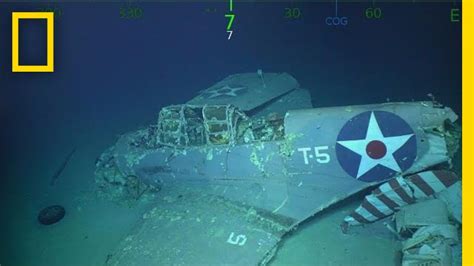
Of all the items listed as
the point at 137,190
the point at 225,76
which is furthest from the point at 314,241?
the point at 225,76

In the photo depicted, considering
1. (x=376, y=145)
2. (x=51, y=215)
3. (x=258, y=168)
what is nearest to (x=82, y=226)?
(x=51, y=215)

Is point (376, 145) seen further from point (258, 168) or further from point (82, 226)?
point (82, 226)

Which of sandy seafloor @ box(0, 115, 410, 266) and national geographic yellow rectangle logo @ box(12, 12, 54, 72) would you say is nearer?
sandy seafloor @ box(0, 115, 410, 266)

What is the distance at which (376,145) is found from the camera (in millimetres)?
3293

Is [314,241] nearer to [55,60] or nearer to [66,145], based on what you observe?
[55,60]

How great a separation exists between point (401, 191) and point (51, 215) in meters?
2.97

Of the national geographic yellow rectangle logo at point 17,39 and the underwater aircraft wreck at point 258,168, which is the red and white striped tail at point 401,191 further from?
the national geographic yellow rectangle logo at point 17,39

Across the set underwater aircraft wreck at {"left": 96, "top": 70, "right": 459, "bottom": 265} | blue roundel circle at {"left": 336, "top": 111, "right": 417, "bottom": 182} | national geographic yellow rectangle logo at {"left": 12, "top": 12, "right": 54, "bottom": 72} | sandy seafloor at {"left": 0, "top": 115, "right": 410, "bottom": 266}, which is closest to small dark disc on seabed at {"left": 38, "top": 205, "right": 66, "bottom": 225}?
sandy seafloor at {"left": 0, "top": 115, "right": 410, "bottom": 266}

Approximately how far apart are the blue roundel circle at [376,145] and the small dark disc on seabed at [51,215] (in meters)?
2.54

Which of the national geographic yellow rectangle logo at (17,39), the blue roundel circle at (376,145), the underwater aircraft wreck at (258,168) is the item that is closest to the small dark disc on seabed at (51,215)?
the underwater aircraft wreck at (258,168)

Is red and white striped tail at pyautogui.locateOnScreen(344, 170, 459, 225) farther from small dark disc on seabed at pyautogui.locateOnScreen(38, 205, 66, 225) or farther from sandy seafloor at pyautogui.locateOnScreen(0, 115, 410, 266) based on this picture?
small dark disc on seabed at pyautogui.locateOnScreen(38, 205, 66, 225)

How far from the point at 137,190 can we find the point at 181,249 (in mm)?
1185

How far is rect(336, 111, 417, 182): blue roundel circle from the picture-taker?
327cm

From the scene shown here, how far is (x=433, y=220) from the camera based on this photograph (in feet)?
9.77
